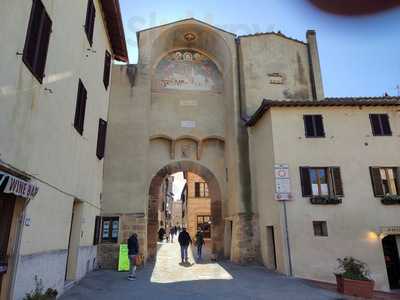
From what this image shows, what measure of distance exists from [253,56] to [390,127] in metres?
7.79

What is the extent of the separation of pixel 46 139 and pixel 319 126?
10656 mm

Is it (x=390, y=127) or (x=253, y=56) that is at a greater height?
(x=253, y=56)

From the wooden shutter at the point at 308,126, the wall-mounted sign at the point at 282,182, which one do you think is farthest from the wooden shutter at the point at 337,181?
the wall-mounted sign at the point at 282,182

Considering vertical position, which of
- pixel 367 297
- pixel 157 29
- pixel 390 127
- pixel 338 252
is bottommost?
pixel 367 297

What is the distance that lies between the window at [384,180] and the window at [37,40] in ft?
40.6

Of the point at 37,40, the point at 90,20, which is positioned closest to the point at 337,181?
the point at 90,20

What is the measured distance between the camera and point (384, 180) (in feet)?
39.8

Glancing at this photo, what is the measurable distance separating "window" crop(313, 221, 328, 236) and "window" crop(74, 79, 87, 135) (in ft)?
30.6

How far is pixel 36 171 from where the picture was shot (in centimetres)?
583

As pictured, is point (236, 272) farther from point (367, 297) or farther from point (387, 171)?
point (387, 171)

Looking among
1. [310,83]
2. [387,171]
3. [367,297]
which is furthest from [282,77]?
[367,297]

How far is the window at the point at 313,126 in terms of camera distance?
12.5 meters

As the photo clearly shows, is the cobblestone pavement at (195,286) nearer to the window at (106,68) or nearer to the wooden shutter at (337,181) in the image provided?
the wooden shutter at (337,181)

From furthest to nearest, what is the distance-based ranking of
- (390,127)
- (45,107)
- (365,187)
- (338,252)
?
(390,127) → (365,187) → (338,252) → (45,107)
